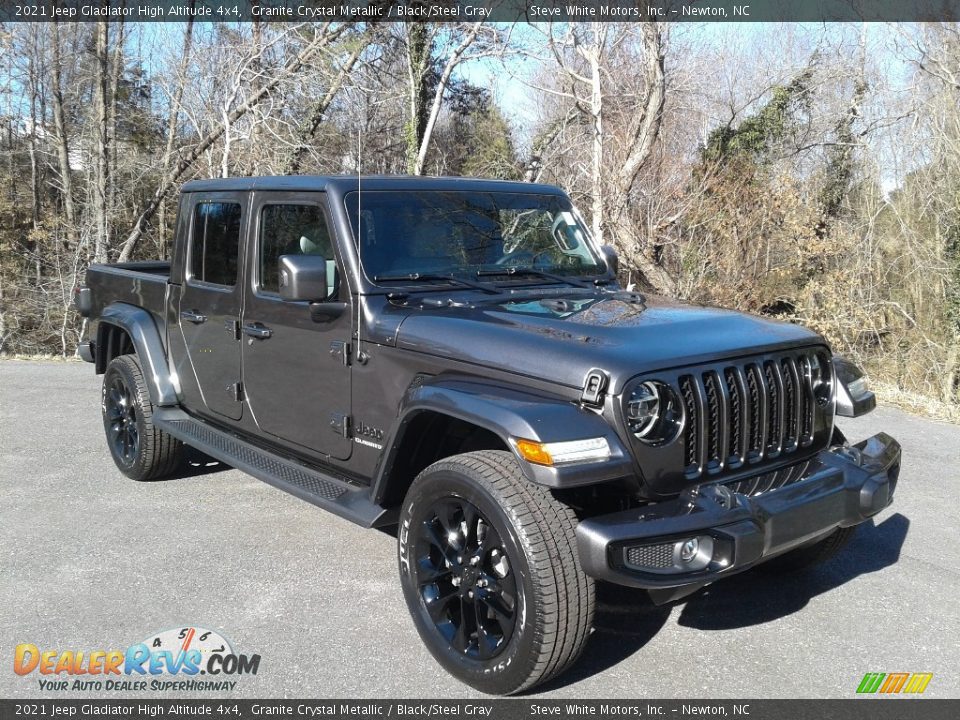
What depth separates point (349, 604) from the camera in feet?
12.7

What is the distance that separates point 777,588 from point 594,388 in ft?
5.85

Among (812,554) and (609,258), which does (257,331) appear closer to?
(609,258)

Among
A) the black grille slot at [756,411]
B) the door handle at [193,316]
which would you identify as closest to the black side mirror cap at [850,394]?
the black grille slot at [756,411]

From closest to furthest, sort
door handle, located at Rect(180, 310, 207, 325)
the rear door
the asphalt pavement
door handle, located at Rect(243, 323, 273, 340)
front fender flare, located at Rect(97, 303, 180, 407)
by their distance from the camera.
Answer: the asphalt pavement < door handle, located at Rect(243, 323, 273, 340) < the rear door < door handle, located at Rect(180, 310, 207, 325) < front fender flare, located at Rect(97, 303, 180, 407)

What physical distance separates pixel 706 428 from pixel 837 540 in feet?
4.37

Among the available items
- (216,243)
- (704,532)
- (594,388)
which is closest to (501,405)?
(594,388)

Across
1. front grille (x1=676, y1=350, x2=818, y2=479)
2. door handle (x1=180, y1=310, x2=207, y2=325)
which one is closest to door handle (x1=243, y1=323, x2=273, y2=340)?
door handle (x1=180, y1=310, x2=207, y2=325)

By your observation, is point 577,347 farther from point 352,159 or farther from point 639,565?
point 352,159

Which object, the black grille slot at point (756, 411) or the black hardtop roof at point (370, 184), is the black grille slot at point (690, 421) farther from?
the black hardtop roof at point (370, 184)

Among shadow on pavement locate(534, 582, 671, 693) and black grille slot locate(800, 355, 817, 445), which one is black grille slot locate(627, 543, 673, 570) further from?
black grille slot locate(800, 355, 817, 445)

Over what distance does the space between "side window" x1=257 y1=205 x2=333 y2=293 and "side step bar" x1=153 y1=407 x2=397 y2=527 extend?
89 centimetres

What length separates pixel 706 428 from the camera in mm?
3180

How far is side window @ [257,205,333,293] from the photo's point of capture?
4234 millimetres

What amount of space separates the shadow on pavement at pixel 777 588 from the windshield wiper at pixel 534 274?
64.4 inches
